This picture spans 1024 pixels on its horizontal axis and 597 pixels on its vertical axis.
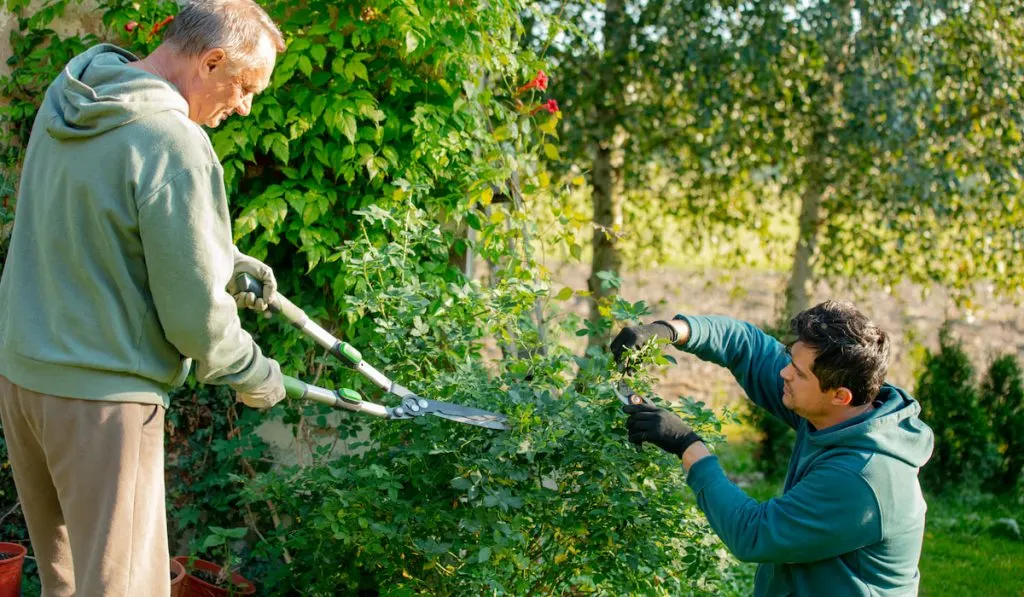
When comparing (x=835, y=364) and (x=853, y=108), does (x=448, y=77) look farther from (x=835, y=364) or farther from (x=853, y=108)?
(x=853, y=108)

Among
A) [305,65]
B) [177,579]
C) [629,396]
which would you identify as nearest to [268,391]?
[629,396]

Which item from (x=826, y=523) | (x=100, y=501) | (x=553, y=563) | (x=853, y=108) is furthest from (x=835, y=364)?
(x=853, y=108)

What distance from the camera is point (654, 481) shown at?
2680 millimetres

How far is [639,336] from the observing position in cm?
263

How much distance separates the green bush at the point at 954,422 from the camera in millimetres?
5848

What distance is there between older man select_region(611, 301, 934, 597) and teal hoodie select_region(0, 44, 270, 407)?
1066mm

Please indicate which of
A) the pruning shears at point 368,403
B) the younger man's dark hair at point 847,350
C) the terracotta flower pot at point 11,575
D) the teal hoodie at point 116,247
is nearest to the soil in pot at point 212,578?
the terracotta flower pot at point 11,575

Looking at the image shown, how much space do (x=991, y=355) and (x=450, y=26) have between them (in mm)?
4510

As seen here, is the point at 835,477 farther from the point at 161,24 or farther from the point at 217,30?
the point at 161,24

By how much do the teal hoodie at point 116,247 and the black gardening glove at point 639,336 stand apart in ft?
3.34

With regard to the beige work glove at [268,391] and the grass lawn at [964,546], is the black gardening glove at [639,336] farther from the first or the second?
the grass lawn at [964,546]

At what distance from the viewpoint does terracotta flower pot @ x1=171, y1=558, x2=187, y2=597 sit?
3.19 m

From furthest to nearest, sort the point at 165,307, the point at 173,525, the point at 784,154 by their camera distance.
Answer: the point at 784,154, the point at 173,525, the point at 165,307

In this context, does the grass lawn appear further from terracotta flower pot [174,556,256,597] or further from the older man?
terracotta flower pot [174,556,256,597]
